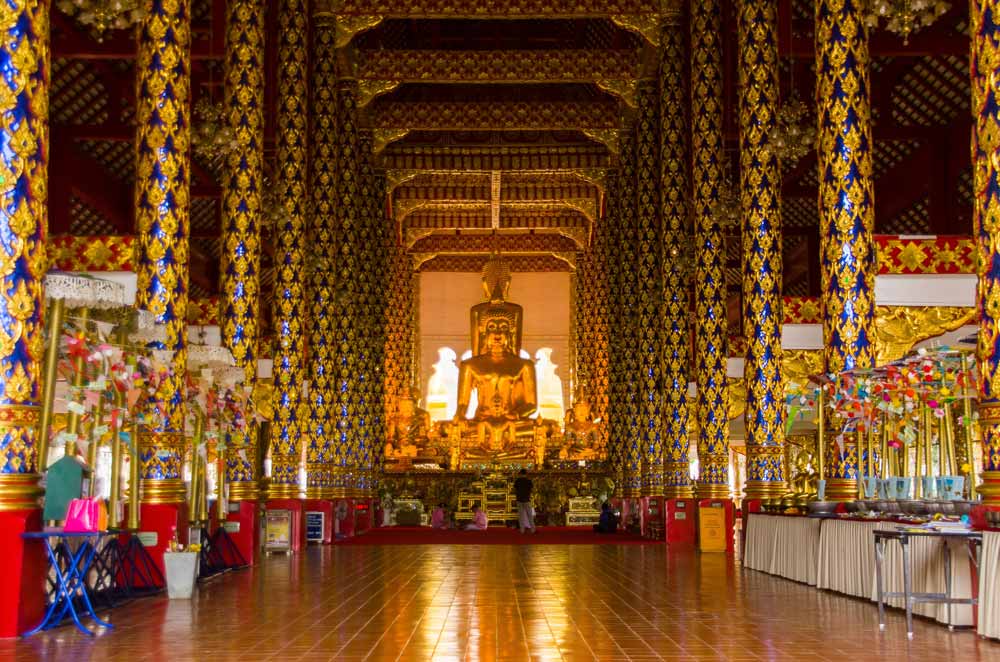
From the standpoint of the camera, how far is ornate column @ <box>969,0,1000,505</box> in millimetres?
7293

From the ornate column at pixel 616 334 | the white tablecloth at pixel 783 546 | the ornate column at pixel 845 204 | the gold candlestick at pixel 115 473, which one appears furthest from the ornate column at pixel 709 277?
the gold candlestick at pixel 115 473

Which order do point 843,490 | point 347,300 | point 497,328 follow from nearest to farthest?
point 843,490 < point 347,300 < point 497,328

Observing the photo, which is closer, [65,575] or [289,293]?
[65,575]

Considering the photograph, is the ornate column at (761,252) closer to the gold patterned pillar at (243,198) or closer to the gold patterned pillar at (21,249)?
the gold patterned pillar at (243,198)

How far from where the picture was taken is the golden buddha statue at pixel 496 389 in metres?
30.7

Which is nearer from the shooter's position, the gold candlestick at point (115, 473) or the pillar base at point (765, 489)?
the gold candlestick at point (115, 473)

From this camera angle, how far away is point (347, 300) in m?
22.2

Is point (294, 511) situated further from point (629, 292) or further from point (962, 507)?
point (629, 292)

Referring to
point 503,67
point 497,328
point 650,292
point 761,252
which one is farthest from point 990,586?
point 497,328

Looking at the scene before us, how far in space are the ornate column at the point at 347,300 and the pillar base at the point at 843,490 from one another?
1158cm

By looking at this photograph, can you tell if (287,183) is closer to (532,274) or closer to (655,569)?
→ (655,569)

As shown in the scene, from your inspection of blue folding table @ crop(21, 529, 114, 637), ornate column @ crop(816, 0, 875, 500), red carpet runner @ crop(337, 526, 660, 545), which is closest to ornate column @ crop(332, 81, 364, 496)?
red carpet runner @ crop(337, 526, 660, 545)

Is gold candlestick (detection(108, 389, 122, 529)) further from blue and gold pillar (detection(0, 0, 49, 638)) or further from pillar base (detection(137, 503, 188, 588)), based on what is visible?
blue and gold pillar (detection(0, 0, 49, 638))

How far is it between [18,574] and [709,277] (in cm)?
1224
